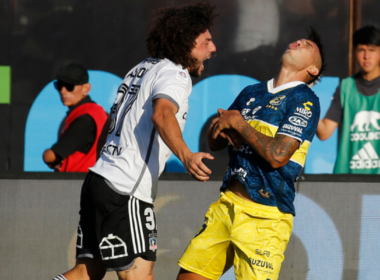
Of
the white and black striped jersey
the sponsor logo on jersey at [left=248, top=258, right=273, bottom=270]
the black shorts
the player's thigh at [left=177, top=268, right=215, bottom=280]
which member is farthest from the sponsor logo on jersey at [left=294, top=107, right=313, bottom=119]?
the player's thigh at [left=177, top=268, right=215, bottom=280]

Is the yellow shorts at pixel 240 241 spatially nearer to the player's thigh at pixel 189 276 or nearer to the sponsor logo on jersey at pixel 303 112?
the player's thigh at pixel 189 276

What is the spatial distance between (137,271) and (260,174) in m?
0.84

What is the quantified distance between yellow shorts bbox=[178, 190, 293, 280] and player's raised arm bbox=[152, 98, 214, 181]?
63 centimetres

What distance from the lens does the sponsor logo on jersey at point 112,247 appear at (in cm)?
304

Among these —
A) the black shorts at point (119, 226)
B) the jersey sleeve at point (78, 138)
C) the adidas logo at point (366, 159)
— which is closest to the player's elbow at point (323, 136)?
the adidas logo at point (366, 159)

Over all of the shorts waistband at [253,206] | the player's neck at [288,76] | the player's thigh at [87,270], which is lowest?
the player's thigh at [87,270]

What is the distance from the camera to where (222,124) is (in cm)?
316

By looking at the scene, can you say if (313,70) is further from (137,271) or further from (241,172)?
(137,271)

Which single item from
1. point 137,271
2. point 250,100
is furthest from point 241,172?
point 137,271

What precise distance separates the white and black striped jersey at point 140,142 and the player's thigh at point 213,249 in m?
0.41

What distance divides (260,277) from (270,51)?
395cm

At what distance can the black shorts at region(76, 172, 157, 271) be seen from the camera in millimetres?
3049

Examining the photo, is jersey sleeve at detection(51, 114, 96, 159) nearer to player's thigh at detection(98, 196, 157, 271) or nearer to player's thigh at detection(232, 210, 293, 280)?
player's thigh at detection(98, 196, 157, 271)

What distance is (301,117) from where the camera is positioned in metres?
3.15
